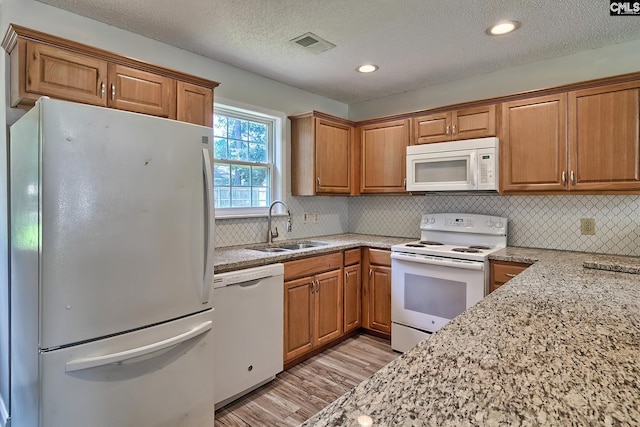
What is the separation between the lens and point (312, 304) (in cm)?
290

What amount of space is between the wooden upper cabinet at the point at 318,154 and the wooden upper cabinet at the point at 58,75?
1.79 m

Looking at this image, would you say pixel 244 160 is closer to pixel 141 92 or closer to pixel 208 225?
pixel 141 92

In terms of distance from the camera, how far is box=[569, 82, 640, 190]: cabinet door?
2355mm

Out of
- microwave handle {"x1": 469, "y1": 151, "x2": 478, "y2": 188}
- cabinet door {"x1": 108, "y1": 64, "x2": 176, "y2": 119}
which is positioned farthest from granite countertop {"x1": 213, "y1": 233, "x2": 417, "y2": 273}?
cabinet door {"x1": 108, "y1": 64, "x2": 176, "y2": 119}

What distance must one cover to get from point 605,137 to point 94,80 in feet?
10.7

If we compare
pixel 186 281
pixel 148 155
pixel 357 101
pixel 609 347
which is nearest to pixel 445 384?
pixel 609 347

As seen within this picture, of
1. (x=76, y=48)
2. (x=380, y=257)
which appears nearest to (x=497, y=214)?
(x=380, y=257)

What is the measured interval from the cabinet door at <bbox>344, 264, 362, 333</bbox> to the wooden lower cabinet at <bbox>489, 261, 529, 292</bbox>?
1184mm

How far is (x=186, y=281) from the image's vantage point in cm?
175

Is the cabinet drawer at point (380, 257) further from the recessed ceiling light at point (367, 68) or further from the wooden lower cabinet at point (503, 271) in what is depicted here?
the recessed ceiling light at point (367, 68)

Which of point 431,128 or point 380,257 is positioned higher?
point 431,128

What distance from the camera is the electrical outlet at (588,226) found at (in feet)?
9.01

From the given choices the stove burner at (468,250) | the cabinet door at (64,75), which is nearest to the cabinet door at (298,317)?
the stove burner at (468,250)

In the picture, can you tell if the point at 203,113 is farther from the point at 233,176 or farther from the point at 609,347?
the point at 609,347
